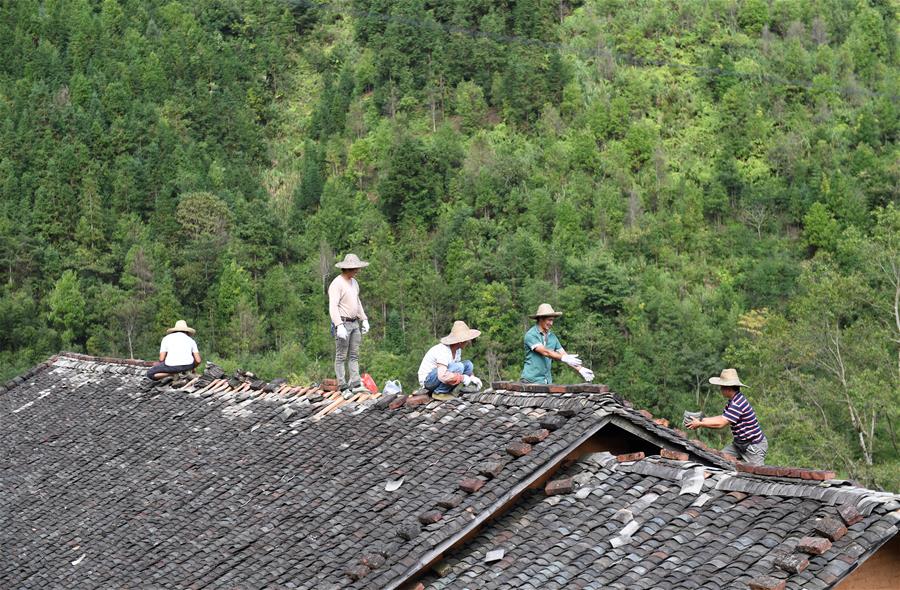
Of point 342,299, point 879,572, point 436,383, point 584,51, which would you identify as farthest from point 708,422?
point 584,51

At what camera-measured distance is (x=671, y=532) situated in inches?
363

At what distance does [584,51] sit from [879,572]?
76.5 metres

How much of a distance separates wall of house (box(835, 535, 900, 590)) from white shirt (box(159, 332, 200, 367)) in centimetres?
938

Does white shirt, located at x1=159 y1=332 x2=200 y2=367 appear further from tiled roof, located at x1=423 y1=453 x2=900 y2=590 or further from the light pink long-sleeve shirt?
tiled roof, located at x1=423 y1=453 x2=900 y2=590

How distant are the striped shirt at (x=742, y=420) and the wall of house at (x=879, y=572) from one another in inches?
99.5

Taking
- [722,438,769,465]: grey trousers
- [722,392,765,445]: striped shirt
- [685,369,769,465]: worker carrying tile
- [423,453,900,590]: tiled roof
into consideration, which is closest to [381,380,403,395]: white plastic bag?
[423,453,900,590]: tiled roof

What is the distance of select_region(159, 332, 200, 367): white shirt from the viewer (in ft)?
52.1

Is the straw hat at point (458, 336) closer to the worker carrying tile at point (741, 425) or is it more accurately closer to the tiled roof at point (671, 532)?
the tiled roof at point (671, 532)

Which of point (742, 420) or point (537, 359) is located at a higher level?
point (537, 359)

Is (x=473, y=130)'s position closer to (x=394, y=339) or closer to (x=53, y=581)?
(x=394, y=339)

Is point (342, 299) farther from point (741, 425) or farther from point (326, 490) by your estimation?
point (741, 425)

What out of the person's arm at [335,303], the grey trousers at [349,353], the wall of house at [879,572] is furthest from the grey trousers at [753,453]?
the person's arm at [335,303]

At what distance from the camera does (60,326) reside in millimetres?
63688

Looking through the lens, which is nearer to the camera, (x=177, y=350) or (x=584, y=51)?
(x=177, y=350)
